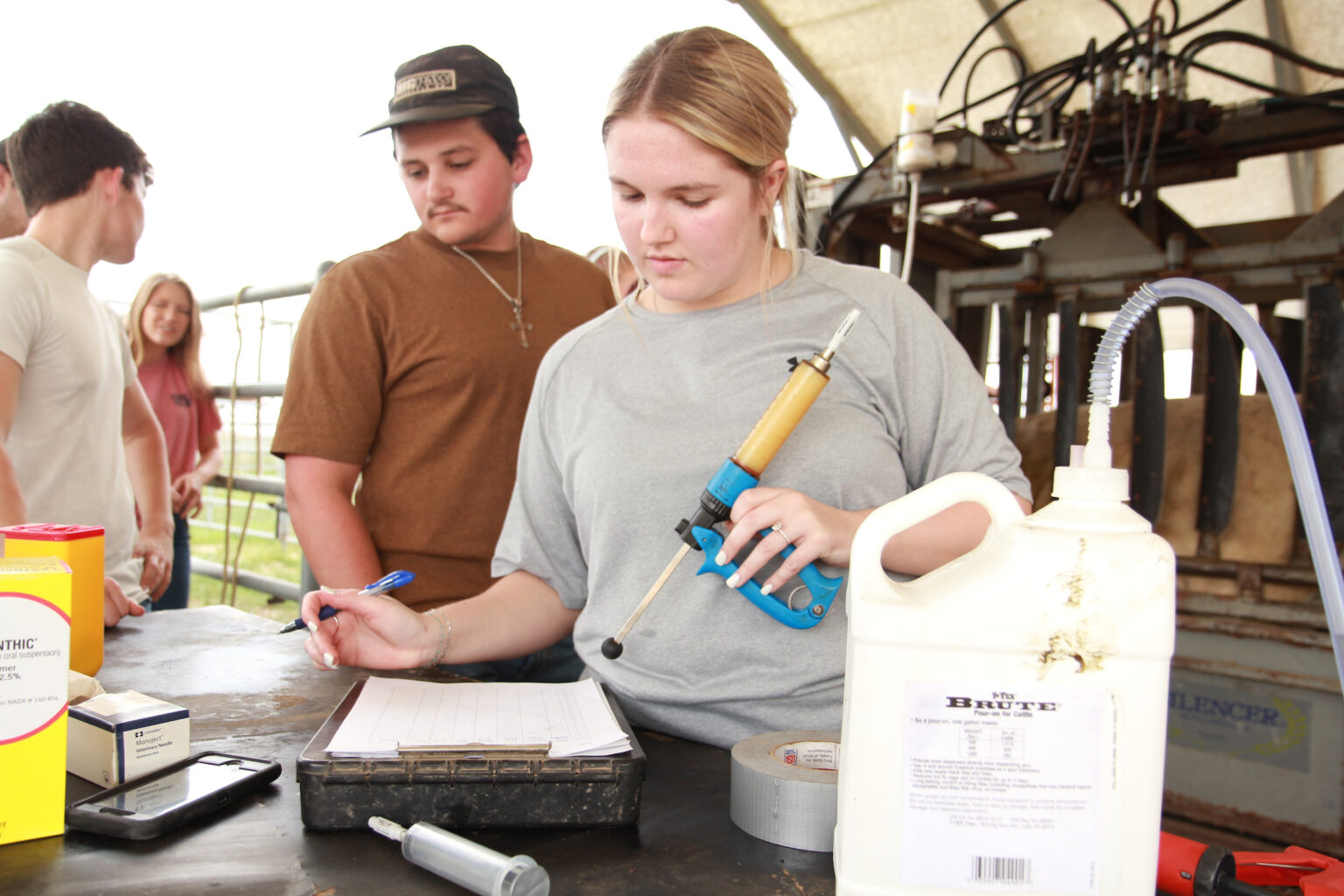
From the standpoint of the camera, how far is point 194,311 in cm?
315

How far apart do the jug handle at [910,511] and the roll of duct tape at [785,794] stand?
207 millimetres

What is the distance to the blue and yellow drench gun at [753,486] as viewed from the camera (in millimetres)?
897

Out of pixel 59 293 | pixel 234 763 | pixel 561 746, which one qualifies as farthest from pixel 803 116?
pixel 59 293

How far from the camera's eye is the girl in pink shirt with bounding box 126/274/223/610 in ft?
10.1

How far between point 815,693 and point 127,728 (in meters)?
0.66

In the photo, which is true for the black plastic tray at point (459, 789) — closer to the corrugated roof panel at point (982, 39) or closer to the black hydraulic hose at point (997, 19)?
the black hydraulic hose at point (997, 19)

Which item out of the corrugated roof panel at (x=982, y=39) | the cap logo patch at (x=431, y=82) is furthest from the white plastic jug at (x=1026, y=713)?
the corrugated roof panel at (x=982, y=39)

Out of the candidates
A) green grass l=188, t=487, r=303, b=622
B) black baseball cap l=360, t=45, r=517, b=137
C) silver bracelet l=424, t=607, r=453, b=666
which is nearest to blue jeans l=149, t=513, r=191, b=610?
green grass l=188, t=487, r=303, b=622

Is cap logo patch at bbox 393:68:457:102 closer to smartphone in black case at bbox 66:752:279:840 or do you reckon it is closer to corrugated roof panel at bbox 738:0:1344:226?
smartphone in black case at bbox 66:752:279:840

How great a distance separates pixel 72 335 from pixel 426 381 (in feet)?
2.64

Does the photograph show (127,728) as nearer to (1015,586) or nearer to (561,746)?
(561,746)

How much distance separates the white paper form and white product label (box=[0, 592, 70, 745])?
0.22 m

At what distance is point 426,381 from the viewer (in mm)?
1516

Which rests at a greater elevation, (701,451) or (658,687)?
(701,451)
